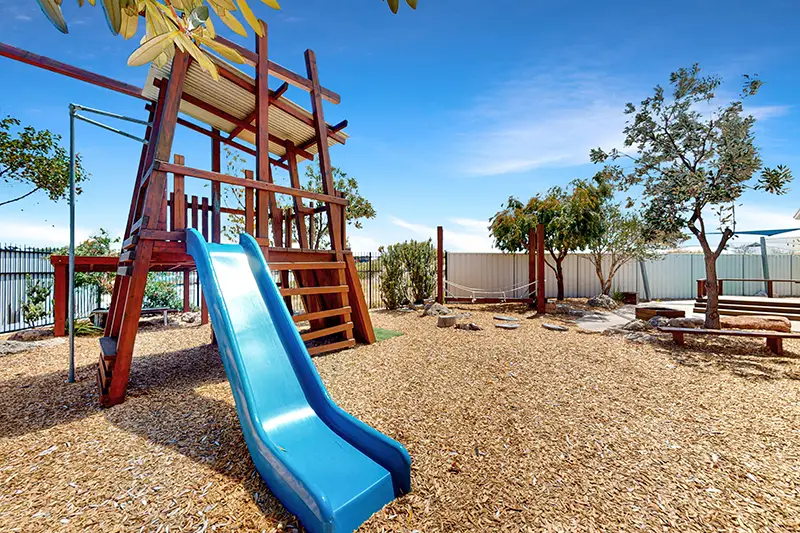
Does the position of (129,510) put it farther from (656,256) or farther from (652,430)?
(656,256)

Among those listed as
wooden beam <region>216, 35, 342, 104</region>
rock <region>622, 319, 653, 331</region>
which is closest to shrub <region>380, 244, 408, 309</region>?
wooden beam <region>216, 35, 342, 104</region>

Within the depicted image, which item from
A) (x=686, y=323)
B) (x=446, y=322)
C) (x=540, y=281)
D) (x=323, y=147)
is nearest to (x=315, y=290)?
(x=323, y=147)

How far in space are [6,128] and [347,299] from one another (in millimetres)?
10010

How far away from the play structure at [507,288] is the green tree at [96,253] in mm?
9575

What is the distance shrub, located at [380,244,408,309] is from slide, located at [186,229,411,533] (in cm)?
695

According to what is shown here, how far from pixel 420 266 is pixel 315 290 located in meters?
6.11

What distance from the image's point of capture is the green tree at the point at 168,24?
0.95 m

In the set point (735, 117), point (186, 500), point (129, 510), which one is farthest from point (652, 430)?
point (735, 117)

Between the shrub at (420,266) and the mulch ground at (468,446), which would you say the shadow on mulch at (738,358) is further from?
the shrub at (420,266)

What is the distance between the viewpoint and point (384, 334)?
665 cm

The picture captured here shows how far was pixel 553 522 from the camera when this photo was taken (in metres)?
1.90

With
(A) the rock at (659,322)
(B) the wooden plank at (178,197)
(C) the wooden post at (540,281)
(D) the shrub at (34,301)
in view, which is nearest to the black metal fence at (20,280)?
(D) the shrub at (34,301)

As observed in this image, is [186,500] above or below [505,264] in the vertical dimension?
below

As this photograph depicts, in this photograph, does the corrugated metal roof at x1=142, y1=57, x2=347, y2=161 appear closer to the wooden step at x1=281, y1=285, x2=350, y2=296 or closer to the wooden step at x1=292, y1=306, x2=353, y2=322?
the wooden step at x1=281, y1=285, x2=350, y2=296
